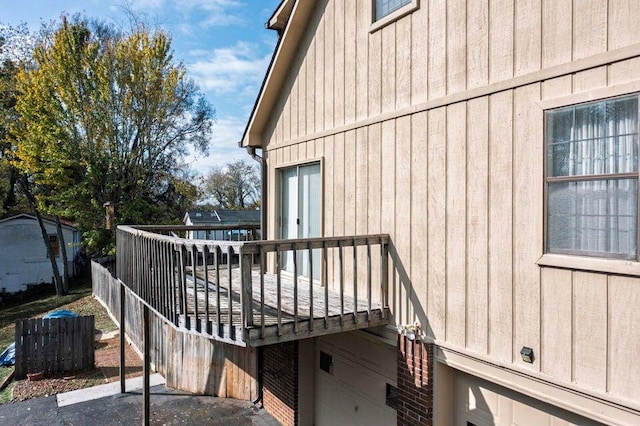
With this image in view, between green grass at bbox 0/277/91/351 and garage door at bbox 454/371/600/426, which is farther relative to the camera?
green grass at bbox 0/277/91/351

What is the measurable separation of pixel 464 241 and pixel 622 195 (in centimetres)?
148

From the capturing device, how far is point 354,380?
20.2 feet

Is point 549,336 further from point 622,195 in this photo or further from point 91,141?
point 91,141

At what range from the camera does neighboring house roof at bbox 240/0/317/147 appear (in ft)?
22.6

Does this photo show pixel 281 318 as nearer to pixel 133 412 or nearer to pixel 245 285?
pixel 245 285

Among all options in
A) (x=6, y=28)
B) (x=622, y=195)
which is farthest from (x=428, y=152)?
(x=6, y=28)

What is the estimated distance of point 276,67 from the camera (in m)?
7.45

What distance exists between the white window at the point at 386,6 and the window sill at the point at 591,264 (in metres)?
3.51

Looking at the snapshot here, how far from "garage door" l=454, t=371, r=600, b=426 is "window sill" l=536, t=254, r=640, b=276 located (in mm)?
1305

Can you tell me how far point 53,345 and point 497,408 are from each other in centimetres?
1079

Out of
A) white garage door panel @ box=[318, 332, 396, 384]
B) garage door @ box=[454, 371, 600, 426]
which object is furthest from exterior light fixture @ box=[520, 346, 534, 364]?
white garage door panel @ box=[318, 332, 396, 384]

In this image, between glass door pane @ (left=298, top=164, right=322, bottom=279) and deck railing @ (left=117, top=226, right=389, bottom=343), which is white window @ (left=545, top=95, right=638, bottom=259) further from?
glass door pane @ (left=298, top=164, right=322, bottom=279)

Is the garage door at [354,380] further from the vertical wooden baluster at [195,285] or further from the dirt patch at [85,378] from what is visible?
the dirt patch at [85,378]

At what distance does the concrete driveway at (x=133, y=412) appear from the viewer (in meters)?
8.14
